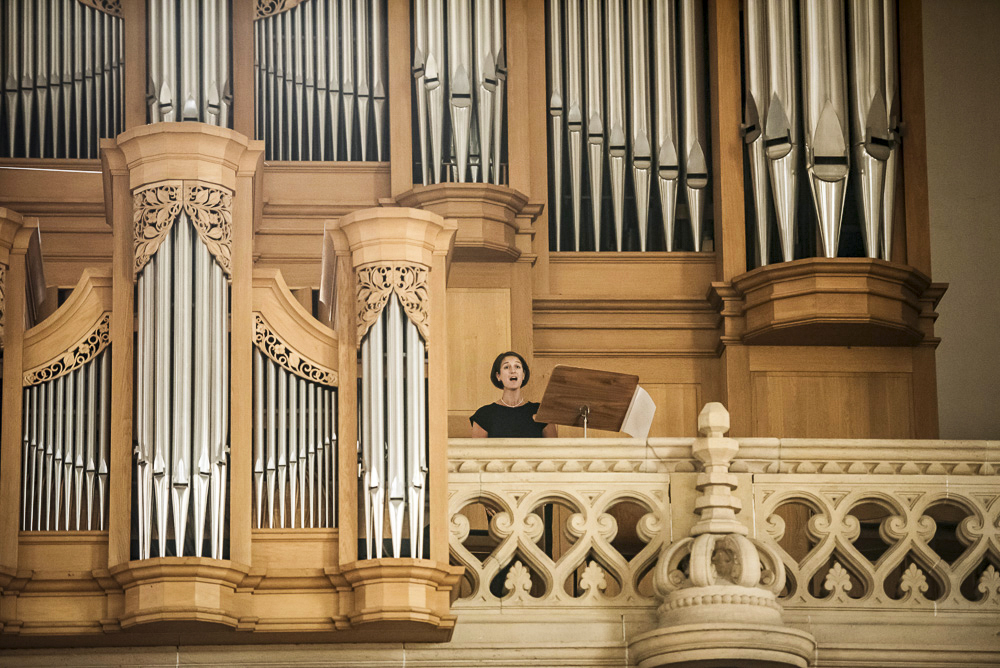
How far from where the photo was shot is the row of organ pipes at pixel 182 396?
357 inches

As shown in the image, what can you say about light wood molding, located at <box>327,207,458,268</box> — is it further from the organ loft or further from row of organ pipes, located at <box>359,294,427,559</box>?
row of organ pipes, located at <box>359,294,427,559</box>

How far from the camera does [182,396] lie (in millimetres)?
9234

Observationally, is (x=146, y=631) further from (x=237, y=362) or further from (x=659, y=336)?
(x=659, y=336)

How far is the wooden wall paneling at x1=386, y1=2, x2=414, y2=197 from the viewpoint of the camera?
40.5 feet

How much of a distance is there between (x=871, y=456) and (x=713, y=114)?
3538mm

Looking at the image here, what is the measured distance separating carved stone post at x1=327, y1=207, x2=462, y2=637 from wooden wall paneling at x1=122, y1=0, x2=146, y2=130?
305cm

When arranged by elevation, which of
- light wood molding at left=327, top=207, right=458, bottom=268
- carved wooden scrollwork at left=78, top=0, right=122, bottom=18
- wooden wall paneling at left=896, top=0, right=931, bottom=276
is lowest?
light wood molding at left=327, top=207, right=458, bottom=268

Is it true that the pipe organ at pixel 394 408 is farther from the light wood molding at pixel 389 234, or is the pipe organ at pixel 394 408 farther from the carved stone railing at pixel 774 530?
the carved stone railing at pixel 774 530

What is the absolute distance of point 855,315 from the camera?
11.8 m

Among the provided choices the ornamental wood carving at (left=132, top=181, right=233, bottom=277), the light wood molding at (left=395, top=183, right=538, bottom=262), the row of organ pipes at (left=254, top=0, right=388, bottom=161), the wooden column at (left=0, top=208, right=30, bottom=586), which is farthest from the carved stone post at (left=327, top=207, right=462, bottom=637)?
the row of organ pipes at (left=254, top=0, right=388, bottom=161)

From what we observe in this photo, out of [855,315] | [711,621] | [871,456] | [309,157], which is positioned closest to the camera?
[711,621]

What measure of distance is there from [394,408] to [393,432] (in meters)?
0.12

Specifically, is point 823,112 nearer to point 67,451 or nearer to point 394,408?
point 394,408

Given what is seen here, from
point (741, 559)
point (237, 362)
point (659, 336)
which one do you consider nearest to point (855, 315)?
point (659, 336)
